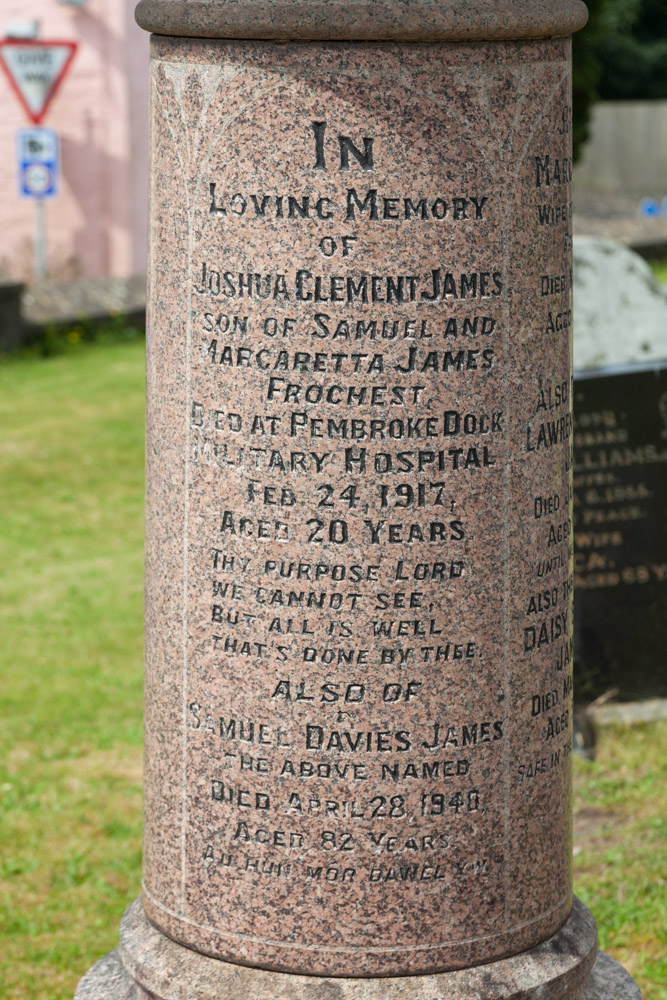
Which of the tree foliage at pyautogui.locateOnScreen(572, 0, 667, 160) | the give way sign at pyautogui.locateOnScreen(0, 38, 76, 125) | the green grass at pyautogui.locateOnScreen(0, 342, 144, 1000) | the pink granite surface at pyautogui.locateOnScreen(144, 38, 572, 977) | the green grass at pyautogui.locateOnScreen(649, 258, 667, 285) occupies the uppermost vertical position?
the tree foliage at pyautogui.locateOnScreen(572, 0, 667, 160)

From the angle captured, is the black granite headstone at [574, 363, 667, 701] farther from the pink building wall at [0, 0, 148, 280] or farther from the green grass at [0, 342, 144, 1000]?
the pink building wall at [0, 0, 148, 280]

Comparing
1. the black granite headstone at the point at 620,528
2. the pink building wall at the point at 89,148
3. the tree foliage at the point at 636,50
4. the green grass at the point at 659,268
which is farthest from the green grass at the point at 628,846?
the tree foliage at the point at 636,50

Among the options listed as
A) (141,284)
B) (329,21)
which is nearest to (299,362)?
(329,21)

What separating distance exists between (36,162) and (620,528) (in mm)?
9307

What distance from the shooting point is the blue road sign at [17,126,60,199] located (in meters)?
14.0

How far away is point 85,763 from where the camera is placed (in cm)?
631

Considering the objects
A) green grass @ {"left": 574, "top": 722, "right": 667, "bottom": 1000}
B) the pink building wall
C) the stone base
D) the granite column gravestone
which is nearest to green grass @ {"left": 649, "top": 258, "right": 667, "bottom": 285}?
the pink building wall

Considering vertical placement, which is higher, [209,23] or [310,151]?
[209,23]

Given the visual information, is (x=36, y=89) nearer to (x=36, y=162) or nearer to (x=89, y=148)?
(x=36, y=162)

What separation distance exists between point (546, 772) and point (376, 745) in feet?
1.45

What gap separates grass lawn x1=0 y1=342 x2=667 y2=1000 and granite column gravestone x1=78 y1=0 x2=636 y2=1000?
1.66 meters

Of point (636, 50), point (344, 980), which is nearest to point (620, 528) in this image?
point (344, 980)

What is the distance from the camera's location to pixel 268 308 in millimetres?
2994

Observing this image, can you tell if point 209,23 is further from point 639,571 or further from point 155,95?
point 639,571
